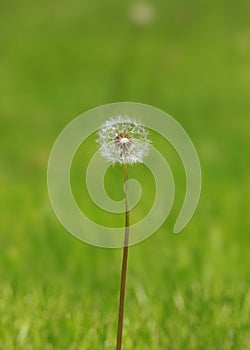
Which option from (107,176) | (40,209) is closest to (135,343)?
(40,209)

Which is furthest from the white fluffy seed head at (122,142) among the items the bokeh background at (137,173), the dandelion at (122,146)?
the bokeh background at (137,173)

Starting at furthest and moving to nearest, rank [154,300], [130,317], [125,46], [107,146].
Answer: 1. [125,46]
2. [154,300]
3. [130,317]
4. [107,146]

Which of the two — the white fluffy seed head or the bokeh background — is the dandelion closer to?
the white fluffy seed head

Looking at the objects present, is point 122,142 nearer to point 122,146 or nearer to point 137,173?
point 122,146

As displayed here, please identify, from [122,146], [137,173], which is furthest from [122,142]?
[137,173]

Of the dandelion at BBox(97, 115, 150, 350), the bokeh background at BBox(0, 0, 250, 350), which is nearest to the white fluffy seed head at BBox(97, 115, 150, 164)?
the dandelion at BBox(97, 115, 150, 350)

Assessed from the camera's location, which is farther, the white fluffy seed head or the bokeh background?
the bokeh background

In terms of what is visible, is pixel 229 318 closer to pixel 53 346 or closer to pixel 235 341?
pixel 235 341
